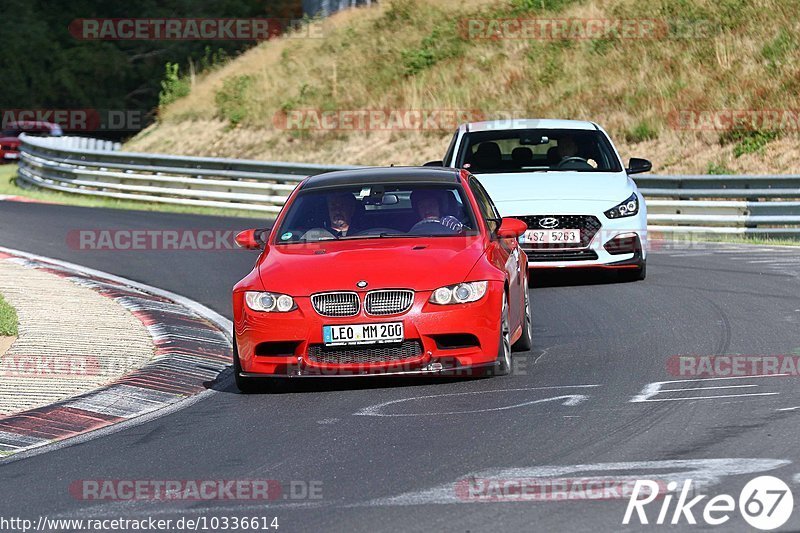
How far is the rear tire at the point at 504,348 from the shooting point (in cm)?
945

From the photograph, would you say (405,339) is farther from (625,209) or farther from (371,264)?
(625,209)

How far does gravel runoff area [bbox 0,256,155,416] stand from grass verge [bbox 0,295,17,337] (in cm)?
7

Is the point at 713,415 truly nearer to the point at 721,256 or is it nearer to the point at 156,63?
the point at 721,256

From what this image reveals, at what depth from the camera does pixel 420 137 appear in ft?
109

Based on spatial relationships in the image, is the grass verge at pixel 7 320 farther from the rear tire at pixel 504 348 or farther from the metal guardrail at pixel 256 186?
the metal guardrail at pixel 256 186

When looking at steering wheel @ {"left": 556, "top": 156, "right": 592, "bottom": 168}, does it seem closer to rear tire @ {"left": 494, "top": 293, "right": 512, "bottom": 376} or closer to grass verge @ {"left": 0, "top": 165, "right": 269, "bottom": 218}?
rear tire @ {"left": 494, "top": 293, "right": 512, "bottom": 376}

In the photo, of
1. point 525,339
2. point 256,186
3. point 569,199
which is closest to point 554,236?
point 569,199

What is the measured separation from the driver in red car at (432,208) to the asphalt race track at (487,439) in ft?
3.65

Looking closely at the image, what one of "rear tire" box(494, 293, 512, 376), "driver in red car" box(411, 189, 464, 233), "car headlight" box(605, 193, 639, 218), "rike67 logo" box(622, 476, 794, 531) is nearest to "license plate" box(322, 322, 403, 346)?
"rear tire" box(494, 293, 512, 376)

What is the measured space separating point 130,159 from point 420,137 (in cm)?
749

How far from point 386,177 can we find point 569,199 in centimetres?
388

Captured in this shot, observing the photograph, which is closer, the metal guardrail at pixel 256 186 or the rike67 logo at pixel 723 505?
the rike67 logo at pixel 723 505

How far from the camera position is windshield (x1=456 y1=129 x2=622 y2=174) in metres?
15.6

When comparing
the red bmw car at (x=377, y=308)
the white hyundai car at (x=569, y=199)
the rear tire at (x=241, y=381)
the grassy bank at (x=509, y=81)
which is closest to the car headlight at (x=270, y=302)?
the red bmw car at (x=377, y=308)
